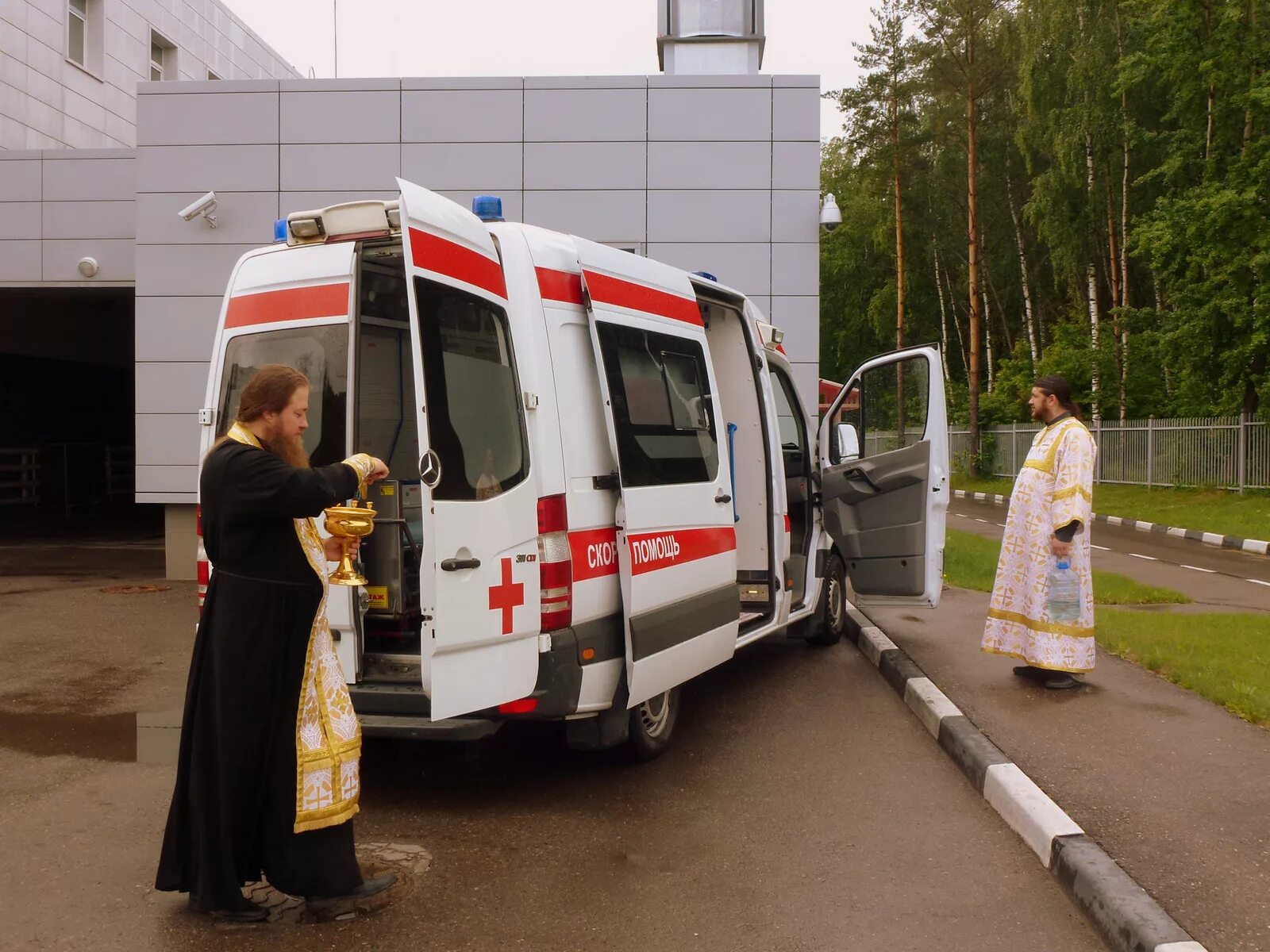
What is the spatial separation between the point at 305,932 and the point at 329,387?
270 cm

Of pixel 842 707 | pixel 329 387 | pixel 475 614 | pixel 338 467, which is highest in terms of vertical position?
pixel 329 387

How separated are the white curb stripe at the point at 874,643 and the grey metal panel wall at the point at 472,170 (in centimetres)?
470

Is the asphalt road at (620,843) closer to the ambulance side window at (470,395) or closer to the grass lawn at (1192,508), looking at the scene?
the ambulance side window at (470,395)

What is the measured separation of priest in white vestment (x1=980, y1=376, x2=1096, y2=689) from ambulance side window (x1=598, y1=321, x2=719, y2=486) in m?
2.07

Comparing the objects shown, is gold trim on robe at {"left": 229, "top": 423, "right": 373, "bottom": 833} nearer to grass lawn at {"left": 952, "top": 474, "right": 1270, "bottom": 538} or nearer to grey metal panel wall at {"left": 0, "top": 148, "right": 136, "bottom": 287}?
grey metal panel wall at {"left": 0, "top": 148, "right": 136, "bottom": 287}

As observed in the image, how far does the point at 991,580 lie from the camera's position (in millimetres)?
12406

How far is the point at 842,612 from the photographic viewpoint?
9.31m

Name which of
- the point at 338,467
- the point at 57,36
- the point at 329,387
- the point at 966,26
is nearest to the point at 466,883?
the point at 338,467

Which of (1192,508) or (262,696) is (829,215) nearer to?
(262,696)

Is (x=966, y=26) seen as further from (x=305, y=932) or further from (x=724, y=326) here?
(x=305, y=932)

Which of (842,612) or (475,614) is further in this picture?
(842,612)

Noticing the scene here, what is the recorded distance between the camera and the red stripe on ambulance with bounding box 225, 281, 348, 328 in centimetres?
540

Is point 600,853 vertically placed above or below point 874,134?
below

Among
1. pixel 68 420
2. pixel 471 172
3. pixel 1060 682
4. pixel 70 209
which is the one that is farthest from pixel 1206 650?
pixel 68 420
